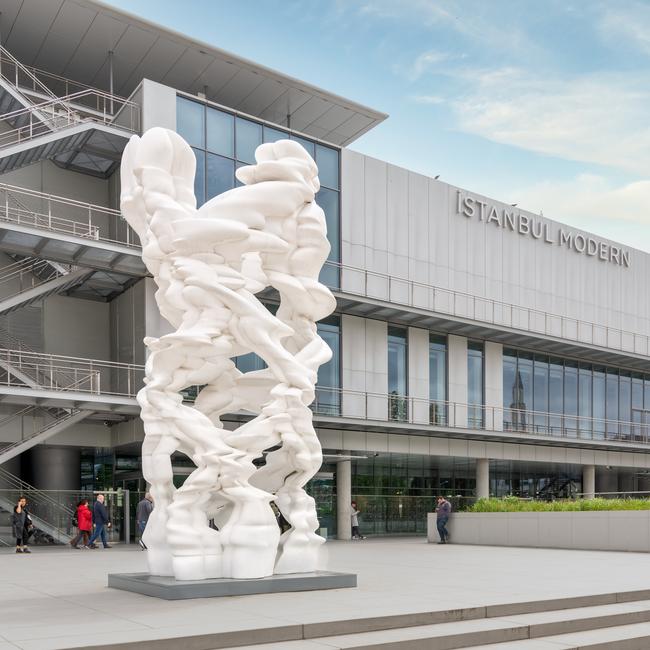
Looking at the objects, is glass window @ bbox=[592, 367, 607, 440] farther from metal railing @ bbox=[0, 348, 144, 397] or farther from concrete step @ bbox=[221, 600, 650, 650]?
concrete step @ bbox=[221, 600, 650, 650]

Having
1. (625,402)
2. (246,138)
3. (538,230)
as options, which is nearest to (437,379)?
(538,230)

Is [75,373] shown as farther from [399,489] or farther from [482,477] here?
[482,477]

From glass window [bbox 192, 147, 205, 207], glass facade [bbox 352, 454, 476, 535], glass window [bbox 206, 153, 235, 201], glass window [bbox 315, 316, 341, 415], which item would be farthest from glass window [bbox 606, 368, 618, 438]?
glass window [bbox 192, 147, 205, 207]

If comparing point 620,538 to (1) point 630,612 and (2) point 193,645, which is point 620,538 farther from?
(2) point 193,645

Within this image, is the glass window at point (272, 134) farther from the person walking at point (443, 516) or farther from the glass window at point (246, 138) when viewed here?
the person walking at point (443, 516)

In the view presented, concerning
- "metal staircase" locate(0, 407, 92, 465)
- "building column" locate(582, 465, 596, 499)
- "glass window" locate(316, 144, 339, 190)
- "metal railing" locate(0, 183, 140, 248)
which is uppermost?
"glass window" locate(316, 144, 339, 190)

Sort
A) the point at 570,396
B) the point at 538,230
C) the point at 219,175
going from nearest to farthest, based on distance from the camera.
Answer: the point at 219,175, the point at 538,230, the point at 570,396

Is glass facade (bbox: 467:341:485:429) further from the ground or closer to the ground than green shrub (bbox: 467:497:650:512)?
further from the ground

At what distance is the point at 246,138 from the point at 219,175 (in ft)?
6.21

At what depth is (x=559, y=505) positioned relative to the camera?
988 inches

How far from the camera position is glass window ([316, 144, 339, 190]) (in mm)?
31422

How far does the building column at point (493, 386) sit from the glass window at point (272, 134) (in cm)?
1228

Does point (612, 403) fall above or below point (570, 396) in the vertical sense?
below

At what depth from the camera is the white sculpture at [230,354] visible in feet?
39.7
